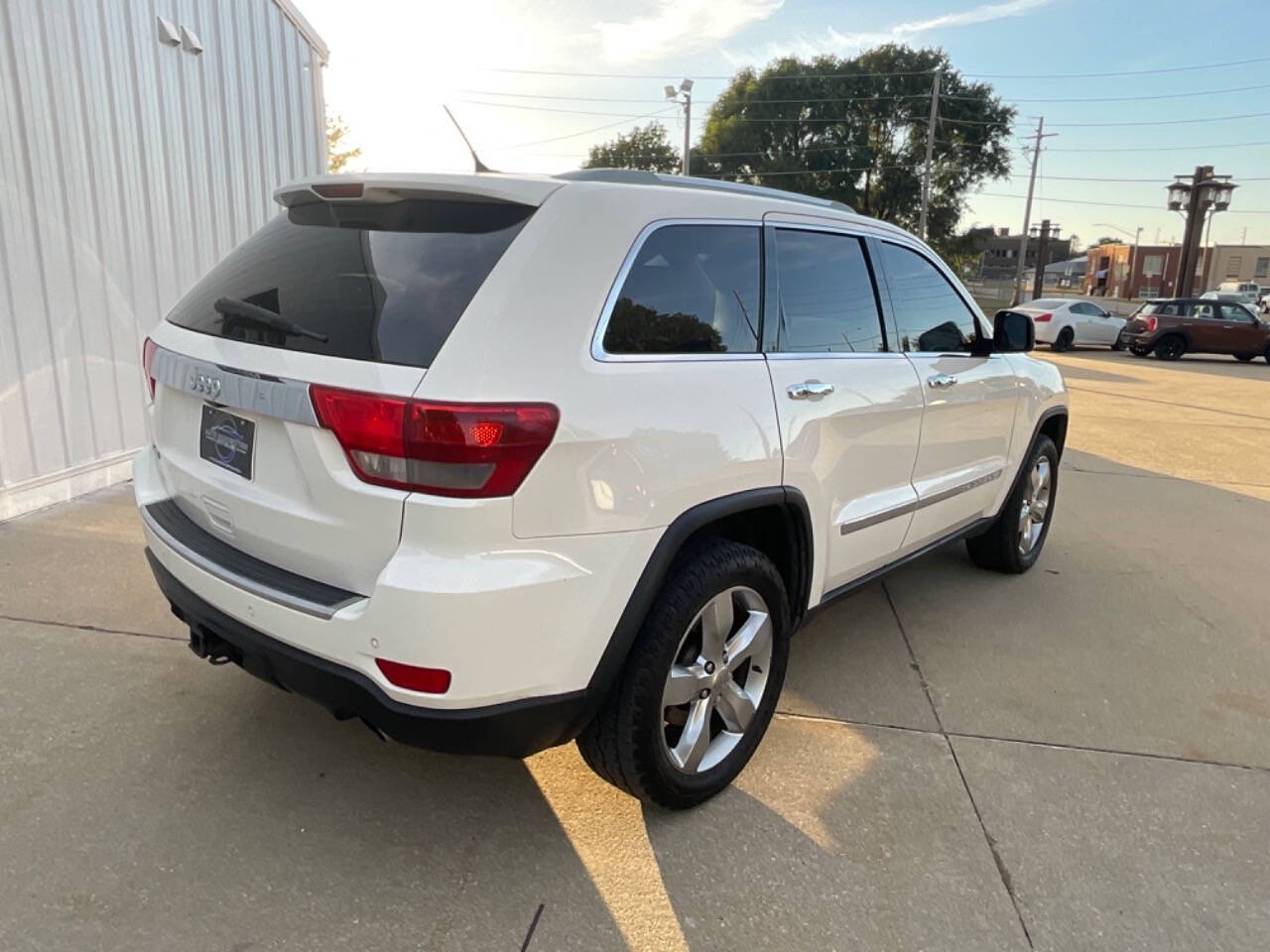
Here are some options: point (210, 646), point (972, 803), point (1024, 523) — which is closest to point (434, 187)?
point (210, 646)

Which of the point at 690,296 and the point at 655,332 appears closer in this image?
the point at 655,332

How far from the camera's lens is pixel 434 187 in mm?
2250

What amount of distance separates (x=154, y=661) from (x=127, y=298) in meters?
3.39

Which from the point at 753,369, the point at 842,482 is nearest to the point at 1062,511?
the point at 842,482

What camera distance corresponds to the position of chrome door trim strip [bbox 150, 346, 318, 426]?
2.02 meters

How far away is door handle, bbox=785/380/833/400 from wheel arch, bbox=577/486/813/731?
0.97 feet

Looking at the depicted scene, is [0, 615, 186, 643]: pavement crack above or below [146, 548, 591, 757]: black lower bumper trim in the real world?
below

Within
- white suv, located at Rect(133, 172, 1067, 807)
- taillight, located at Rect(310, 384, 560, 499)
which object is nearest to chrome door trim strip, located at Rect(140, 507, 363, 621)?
white suv, located at Rect(133, 172, 1067, 807)

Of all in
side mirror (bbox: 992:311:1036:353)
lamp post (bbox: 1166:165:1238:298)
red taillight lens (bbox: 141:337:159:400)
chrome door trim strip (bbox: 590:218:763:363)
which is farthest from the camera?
lamp post (bbox: 1166:165:1238:298)

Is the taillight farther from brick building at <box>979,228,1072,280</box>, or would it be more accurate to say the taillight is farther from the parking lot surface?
brick building at <box>979,228,1072,280</box>

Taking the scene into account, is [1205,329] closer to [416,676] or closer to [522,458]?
[522,458]

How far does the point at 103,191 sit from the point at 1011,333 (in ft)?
17.6

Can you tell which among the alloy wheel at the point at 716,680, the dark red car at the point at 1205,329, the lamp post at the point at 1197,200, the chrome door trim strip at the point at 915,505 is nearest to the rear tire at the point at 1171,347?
the dark red car at the point at 1205,329

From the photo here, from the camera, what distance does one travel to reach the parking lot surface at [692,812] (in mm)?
2174
